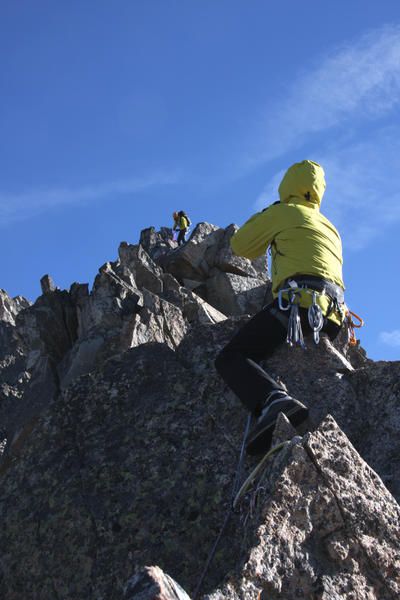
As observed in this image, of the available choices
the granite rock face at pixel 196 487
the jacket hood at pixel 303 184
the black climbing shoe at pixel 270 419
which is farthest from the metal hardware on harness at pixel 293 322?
the jacket hood at pixel 303 184

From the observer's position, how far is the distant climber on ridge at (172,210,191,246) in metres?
40.1

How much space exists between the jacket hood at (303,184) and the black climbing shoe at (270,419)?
3.68 meters

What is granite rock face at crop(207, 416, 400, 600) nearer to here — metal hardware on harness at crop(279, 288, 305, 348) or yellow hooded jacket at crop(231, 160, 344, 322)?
metal hardware on harness at crop(279, 288, 305, 348)

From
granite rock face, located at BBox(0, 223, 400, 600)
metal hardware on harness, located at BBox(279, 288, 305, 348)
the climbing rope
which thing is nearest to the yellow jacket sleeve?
granite rock face, located at BBox(0, 223, 400, 600)

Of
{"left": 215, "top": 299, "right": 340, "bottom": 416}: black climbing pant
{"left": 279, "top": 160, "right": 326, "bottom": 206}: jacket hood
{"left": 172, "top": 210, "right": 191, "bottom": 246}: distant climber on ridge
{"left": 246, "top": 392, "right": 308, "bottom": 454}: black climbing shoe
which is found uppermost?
{"left": 172, "top": 210, "right": 191, "bottom": 246}: distant climber on ridge

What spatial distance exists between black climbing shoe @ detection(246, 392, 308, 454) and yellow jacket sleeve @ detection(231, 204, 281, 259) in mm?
2896

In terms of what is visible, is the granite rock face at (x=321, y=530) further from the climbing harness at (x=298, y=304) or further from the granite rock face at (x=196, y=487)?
the climbing harness at (x=298, y=304)

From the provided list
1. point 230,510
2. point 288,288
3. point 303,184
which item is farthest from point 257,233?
point 230,510

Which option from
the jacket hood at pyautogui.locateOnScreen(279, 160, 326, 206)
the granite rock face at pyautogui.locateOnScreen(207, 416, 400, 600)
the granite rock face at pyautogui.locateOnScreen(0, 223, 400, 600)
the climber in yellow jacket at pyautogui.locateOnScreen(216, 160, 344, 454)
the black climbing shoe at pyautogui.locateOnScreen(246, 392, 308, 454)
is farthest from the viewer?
the jacket hood at pyautogui.locateOnScreen(279, 160, 326, 206)

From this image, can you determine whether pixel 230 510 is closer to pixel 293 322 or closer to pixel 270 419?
pixel 270 419

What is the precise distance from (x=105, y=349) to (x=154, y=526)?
5.95 m

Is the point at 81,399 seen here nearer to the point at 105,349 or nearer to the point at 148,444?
the point at 148,444

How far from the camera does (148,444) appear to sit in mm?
9141

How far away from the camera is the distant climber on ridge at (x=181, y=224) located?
40066 mm
